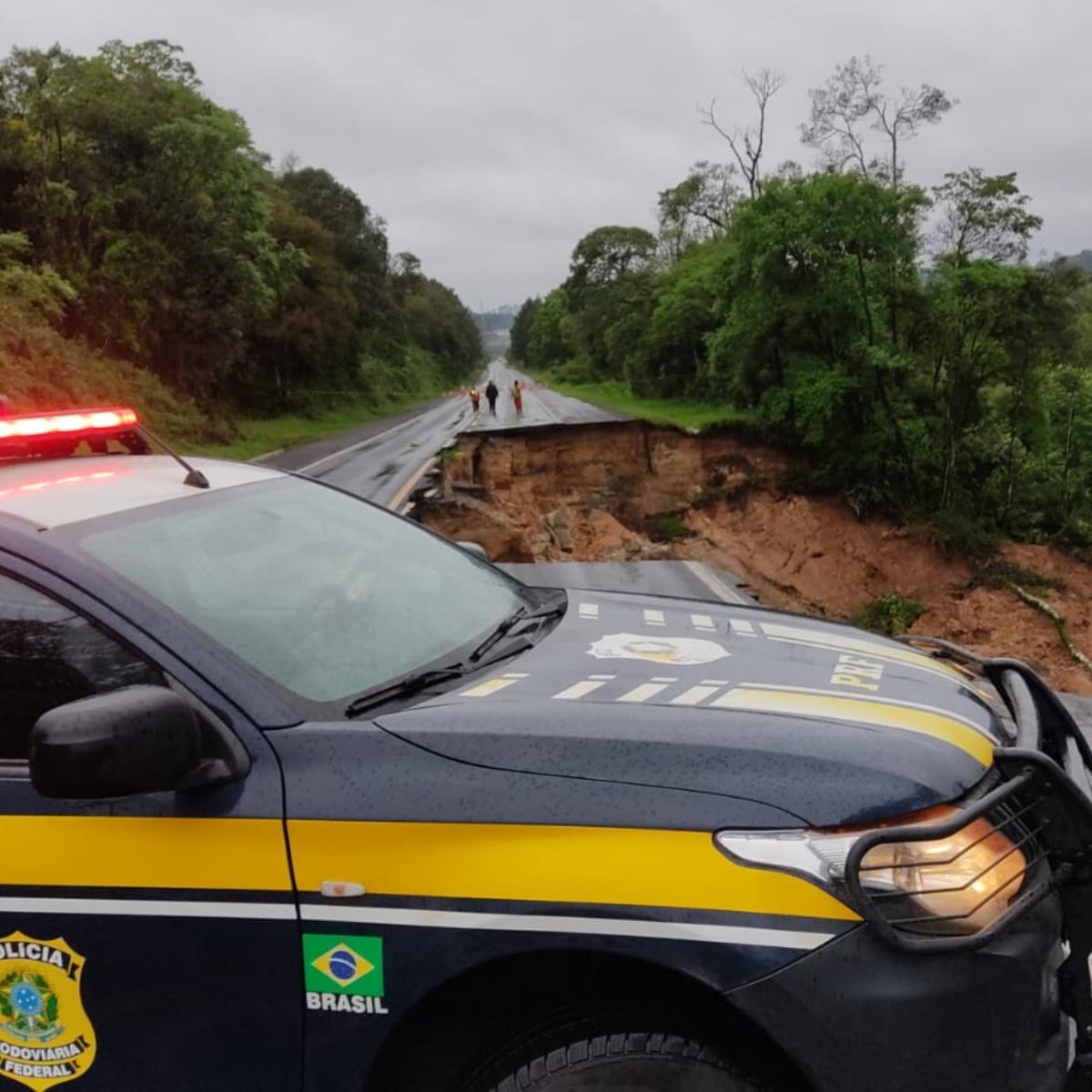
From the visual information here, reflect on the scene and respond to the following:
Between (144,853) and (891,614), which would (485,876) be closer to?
(144,853)

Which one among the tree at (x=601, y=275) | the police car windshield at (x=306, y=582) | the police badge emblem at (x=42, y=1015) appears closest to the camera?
the police badge emblem at (x=42, y=1015)

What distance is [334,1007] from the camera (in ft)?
6.20

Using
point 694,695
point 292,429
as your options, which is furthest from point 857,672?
point 292,429

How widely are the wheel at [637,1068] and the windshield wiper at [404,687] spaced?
0.78 metres

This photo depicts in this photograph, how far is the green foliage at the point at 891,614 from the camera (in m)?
18.8

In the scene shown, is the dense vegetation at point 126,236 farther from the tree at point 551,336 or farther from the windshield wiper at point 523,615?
the tree at point 551,336

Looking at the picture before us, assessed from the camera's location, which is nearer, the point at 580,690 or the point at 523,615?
the point at 580,690

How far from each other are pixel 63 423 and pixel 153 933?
1.65 meters

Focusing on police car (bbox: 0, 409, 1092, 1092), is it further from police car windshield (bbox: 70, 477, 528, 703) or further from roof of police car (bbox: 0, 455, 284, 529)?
roof of police car (bbox: 0, 455, 284, 529)

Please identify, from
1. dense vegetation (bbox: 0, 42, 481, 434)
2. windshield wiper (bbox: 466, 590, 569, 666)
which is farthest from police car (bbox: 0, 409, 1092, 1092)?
dense vegetation (bbox: 0, 42, 481, 434)

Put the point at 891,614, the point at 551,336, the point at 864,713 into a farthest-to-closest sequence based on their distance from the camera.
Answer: the point at 551,336, the point at 891,614, the point at 864,713

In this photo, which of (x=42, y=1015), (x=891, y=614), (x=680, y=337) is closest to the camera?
(x=42, y=1015)

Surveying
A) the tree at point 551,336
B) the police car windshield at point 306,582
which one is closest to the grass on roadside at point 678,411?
the police car windshield at point 306,582

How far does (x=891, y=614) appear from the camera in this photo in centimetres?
1956
